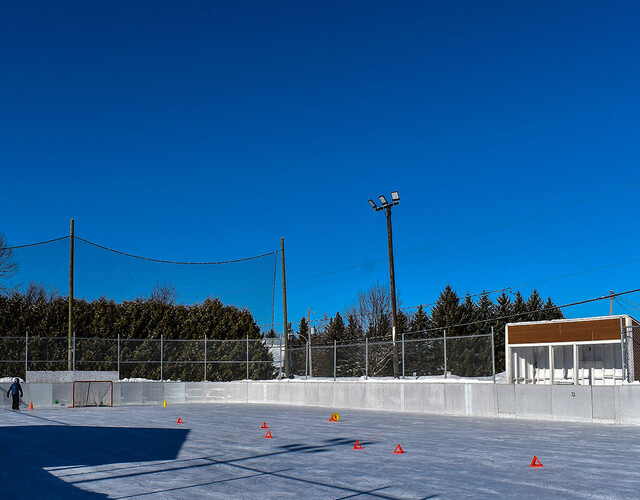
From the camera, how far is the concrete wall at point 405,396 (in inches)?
845

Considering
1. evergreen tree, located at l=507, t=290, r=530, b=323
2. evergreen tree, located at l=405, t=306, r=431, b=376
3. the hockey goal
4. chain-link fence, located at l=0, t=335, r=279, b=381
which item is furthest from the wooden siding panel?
evergreen tree, located at l=507, t=290, r=530, b=323

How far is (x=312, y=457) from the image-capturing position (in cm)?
1330

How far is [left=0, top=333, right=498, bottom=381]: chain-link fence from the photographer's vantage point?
28875 millimetres

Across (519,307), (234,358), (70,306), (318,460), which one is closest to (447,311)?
(519,307)

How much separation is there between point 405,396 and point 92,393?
16.3m

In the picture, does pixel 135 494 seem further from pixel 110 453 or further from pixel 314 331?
pixel 314 331

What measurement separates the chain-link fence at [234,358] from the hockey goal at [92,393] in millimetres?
1586

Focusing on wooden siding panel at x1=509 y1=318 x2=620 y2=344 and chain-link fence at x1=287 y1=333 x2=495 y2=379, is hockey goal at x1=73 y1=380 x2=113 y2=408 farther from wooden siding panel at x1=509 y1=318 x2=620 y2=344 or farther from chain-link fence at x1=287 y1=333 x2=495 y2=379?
wooden siding panel at x1=509 y1=318 x2=620 y2=344

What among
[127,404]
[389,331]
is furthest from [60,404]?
[389,331]

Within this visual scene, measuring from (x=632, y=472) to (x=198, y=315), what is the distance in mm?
38269

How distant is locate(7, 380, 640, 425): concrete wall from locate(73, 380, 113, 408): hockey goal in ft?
1.24

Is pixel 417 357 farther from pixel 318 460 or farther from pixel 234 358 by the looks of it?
pixel 318 460

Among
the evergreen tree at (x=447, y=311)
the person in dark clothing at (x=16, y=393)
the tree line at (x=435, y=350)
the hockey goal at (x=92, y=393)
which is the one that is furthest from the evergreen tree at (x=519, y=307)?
the person in dark clothing at (x=16, y=393)

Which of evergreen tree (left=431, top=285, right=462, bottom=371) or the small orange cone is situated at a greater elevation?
evergreen tree (left=431, top=285, right=462, bottom=371)
